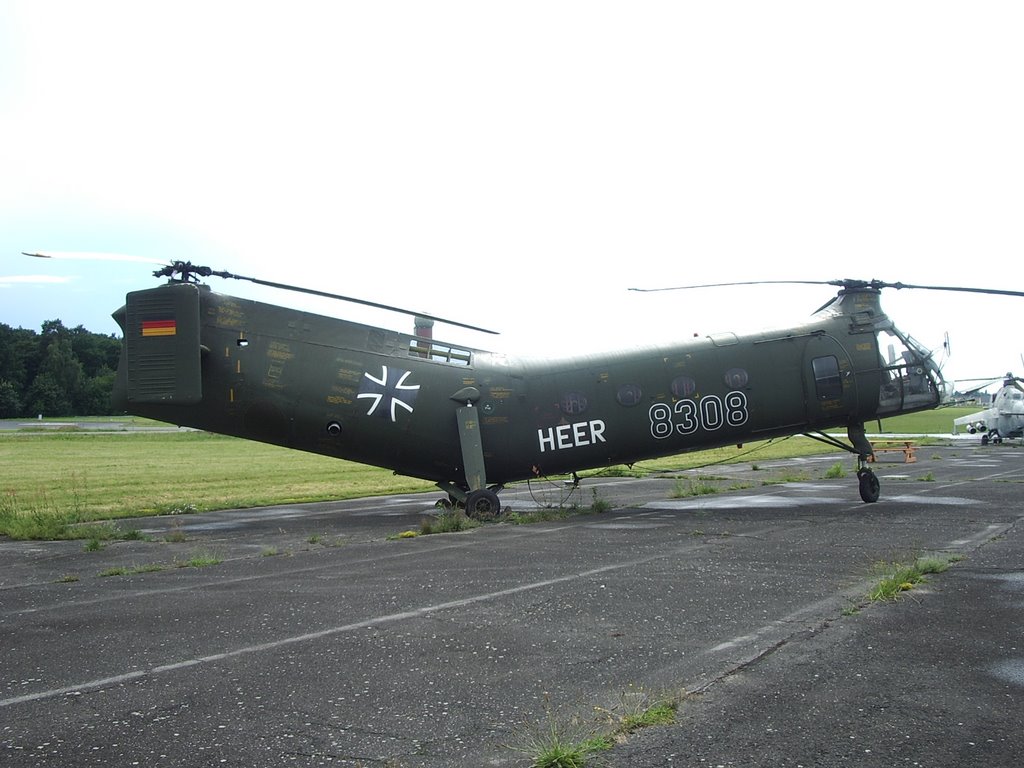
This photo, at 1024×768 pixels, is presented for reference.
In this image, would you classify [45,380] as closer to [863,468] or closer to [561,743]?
[863,468]

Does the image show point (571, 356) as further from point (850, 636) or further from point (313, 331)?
point (850, 636)

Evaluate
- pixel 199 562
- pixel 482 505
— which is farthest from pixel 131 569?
pixel 482 505

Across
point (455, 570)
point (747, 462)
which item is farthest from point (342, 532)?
point (747, 462)

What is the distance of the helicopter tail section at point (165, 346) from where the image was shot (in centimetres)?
1482

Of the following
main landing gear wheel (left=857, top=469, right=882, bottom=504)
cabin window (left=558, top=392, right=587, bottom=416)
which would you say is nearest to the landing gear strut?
main landing gear wheel (left=857, top=469, right=882, bottom=504)

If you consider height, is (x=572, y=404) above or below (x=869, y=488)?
above

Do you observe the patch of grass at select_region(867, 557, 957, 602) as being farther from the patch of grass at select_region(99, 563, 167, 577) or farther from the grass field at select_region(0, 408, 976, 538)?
the grass field at select_region(0, 408, 976, 538)

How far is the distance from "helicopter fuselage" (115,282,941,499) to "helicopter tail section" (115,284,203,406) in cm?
2

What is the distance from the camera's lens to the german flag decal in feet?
48.6

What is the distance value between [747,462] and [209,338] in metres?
25.4

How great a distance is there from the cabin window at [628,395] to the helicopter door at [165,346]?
319 inches

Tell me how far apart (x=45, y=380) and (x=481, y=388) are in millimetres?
116980

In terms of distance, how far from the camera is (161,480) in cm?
2680

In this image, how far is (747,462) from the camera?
34812mm
